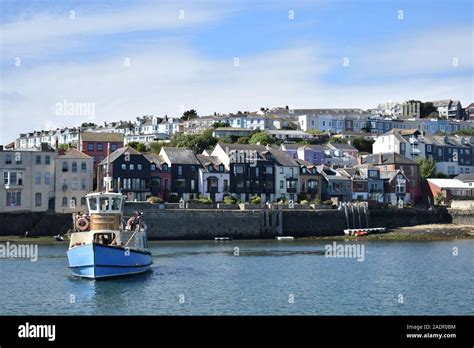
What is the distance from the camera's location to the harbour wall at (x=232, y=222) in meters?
79.6

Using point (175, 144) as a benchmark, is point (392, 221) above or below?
below

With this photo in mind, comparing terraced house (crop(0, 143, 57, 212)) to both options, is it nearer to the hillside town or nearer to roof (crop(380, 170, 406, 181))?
the hillside town

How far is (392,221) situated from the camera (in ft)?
308

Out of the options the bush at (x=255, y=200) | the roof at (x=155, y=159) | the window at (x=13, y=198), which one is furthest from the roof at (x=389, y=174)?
the window at (x=13, y=198)

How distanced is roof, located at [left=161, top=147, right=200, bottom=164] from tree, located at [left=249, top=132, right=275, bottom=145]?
112ft

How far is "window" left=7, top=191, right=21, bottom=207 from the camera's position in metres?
82.2

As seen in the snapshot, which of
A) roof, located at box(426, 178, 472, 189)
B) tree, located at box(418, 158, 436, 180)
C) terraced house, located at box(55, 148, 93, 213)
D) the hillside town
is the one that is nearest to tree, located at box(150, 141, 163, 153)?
the hillside town

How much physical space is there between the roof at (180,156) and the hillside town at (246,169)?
19 cm

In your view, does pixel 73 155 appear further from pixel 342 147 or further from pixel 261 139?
pixel 342 147

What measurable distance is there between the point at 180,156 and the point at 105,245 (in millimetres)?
53337

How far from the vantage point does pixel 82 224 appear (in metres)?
47.7
